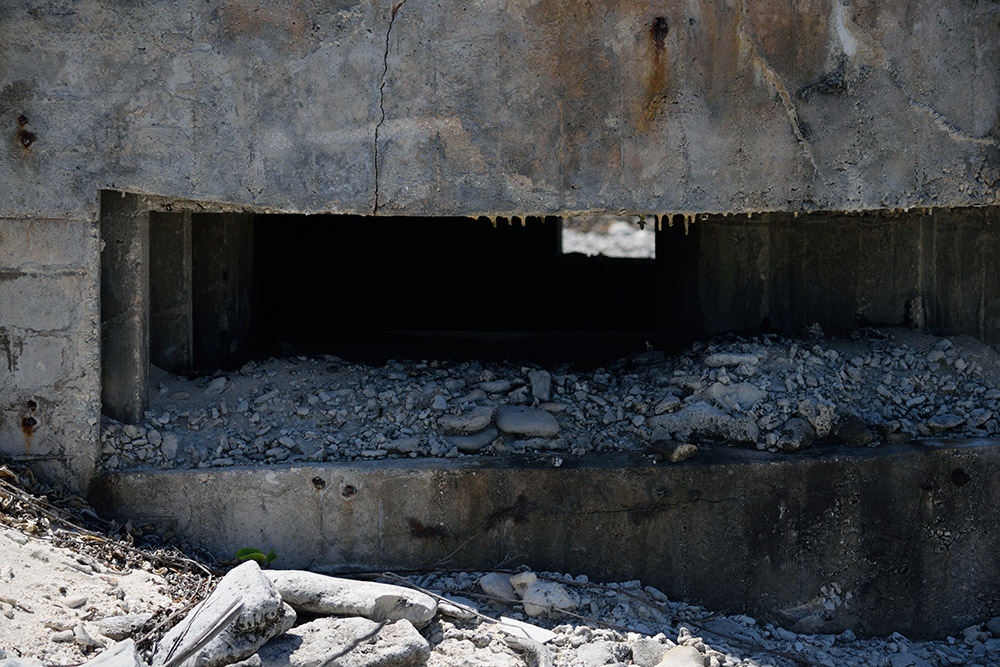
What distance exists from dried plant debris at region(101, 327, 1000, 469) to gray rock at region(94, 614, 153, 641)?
0.91 meters

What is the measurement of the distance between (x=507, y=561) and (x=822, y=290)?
2.30 m

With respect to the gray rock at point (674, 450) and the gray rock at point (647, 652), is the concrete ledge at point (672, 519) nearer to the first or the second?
the gray rock at point (674, 450)

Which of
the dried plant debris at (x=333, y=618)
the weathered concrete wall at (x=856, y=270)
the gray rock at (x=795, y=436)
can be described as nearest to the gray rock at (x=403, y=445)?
the dried plant debris at (x=333, y=618)

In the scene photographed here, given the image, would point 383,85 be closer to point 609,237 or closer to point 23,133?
point 23,133

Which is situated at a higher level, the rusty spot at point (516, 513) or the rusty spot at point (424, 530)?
the rusty spot at point (516, 513)

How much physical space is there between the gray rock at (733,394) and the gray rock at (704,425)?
0.06 meters

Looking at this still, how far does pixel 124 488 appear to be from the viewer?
4.68 m

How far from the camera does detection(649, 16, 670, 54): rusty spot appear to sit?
4543mm

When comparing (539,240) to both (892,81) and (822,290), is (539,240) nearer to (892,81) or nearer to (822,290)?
(822,290)

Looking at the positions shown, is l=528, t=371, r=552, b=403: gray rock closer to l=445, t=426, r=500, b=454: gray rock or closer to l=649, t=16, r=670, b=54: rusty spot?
l=445, t=426, r=500, b=454: gray rock

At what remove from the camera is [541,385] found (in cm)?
518

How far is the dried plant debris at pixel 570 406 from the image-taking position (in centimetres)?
485

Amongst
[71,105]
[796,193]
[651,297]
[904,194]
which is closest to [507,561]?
[796,193]

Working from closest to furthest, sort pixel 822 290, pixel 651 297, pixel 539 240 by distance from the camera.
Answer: pixel 822 290 < pixel 651 297 < pixel 539 240
